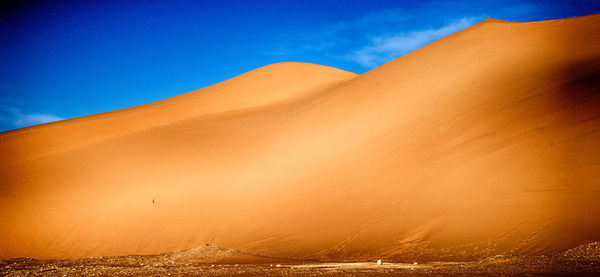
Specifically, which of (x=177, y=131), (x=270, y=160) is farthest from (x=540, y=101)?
(x=177, y=131)

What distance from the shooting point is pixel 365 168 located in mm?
18156

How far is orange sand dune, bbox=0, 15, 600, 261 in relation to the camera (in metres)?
12.9

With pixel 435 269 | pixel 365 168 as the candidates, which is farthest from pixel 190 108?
pixel 435 269

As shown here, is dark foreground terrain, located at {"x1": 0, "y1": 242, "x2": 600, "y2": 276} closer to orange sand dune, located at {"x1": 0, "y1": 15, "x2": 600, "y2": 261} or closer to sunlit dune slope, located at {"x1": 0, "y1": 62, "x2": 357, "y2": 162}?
orange sand dune, located at {"x1": 0, "y1": 15, "x2": 600, "y2": 261}

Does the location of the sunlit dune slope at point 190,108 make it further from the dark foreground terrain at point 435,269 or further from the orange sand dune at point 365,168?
the dark foreground terrain at point 435,269

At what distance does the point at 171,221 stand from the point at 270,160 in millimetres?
5231

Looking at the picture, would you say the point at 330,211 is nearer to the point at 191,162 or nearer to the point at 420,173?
the point at 420,173

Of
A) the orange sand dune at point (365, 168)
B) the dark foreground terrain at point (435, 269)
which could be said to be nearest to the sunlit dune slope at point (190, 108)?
the orange sand dune at point (365, 168)

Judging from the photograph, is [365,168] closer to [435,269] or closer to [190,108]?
[435,269]

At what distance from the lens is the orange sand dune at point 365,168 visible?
42.5 ft

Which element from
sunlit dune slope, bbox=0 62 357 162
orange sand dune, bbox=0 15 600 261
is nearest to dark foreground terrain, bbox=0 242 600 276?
orange sand dune, bbox=0 15 600 261

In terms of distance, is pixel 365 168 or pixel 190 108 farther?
pixel 190 108

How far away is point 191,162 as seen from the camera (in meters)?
23.5

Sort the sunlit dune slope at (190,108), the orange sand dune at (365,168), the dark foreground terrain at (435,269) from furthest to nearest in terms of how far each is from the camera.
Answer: the sunlit dune slope at (190,108)
the orange sand dune at (365,168)
the dark foreground terrain at (435,269)
